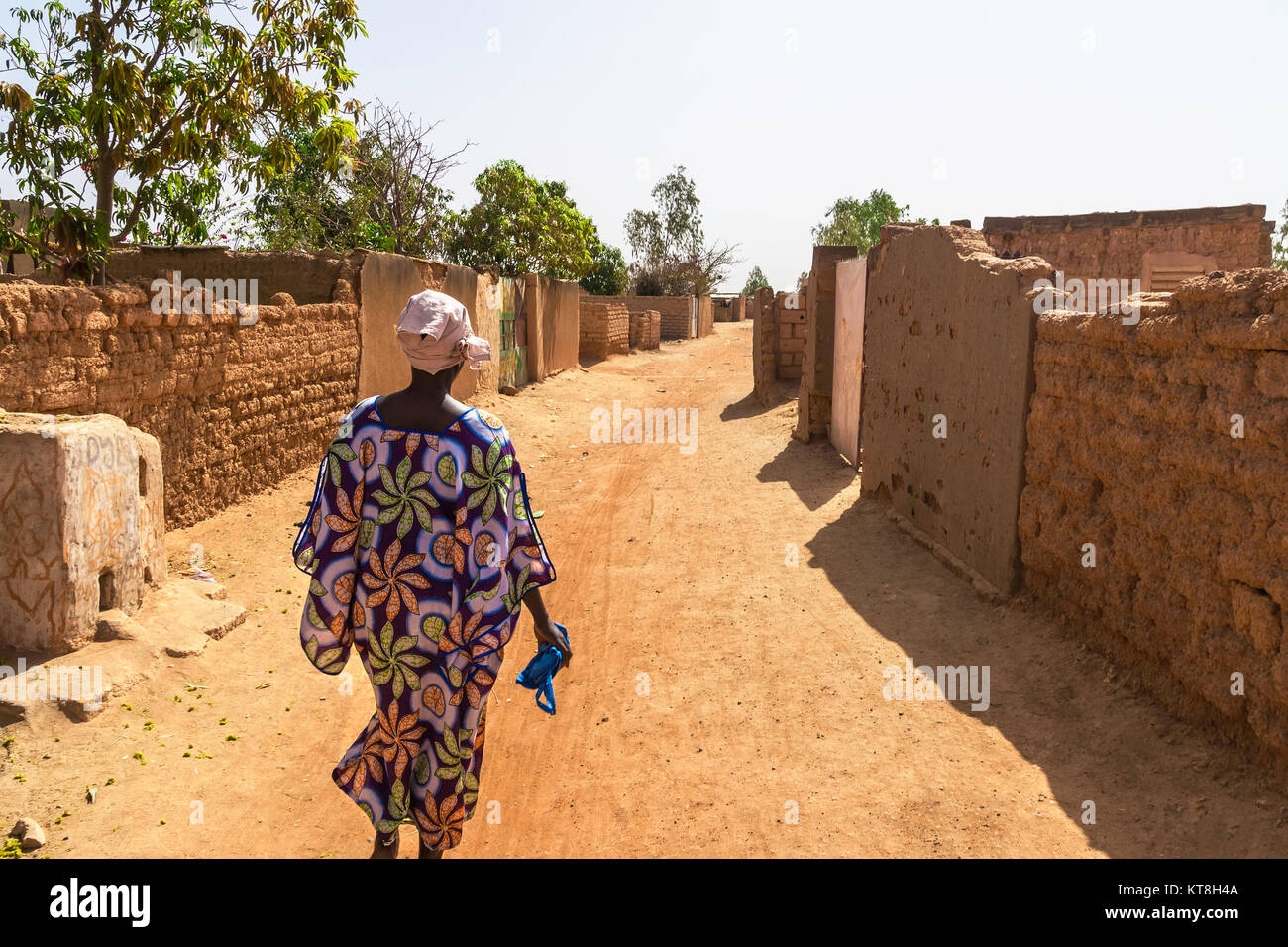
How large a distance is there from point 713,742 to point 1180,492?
233 centimetres

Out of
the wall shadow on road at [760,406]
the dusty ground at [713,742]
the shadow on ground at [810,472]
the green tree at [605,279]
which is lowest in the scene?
the dusty ground at [713,742]

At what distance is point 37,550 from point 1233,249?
1279 centimetres

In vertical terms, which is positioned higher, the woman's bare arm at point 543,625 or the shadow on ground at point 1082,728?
the woman's bare arm at point 543,625

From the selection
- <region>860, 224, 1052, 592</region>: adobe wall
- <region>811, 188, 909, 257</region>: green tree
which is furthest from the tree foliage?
<region>811, 188, 909, 257</region>: green tree

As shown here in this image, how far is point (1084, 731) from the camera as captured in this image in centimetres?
420

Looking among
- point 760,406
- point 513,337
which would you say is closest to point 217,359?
point 760,406

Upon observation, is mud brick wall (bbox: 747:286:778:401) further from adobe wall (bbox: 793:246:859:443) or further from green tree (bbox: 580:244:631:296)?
green tree (bbox: 580:244:631:296)

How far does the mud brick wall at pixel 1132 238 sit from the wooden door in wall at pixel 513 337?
778 centimetres

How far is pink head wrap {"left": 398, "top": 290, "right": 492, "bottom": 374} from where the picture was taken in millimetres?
2873

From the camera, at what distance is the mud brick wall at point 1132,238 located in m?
11.7

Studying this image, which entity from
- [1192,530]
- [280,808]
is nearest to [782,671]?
[1192,530]

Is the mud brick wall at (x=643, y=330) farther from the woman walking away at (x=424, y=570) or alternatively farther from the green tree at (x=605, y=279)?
the woman walking away at (x=424, y=570)

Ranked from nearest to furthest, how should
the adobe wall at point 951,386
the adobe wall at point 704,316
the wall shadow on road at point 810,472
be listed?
the adobe wall at point 951,386, the wall shadow on road at point 810,472, the adobe wall at point 704,316

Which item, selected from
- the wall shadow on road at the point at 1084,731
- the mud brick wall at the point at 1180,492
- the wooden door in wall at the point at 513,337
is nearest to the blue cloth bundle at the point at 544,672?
the wall shadow on road at the point at 1084,731
